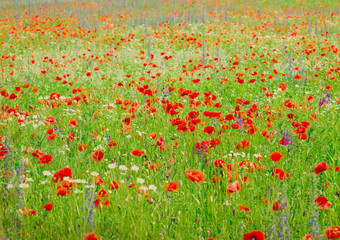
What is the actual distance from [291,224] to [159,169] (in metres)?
1.10

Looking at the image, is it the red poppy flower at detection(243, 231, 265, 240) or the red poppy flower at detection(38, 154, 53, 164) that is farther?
the red poppy flower at detection(38, 154, 53, 164)

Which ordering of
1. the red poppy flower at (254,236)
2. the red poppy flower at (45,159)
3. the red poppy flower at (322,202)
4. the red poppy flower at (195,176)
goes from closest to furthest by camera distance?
1. the red poppy flower at (254,236)
2. the red poppy flower at (322,202)
3. the red poppy flower at (195,176)
4. the red poppy flower at (45,159)

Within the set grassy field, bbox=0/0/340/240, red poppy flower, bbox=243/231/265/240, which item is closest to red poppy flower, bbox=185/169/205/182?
grassy field, bbox=0/0/340/240

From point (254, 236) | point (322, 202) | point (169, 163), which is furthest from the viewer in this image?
point (169, 163)

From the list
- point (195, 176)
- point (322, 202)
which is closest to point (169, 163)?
point (195, 176)

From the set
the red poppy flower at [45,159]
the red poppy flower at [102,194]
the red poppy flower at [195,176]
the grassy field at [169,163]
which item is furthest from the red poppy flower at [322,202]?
the red poppy flower at [45,159]

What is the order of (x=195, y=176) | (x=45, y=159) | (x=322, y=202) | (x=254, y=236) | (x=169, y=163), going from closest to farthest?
(x=254, y=236) → (x=322, y=202) → (x=195, y=176) → (x=45, y=159) → (x=169, y=163)

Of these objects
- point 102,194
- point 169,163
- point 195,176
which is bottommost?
point 169,163

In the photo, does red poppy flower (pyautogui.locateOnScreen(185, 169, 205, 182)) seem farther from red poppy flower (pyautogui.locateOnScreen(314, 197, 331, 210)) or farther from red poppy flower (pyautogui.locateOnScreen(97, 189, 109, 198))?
red poppy flower (pyautogui.locateOnScreen(314, 197, 331, 210))

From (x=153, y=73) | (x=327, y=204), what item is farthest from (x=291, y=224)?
(x=153, y=73)

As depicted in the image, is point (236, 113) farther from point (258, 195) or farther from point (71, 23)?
point (71, 23)

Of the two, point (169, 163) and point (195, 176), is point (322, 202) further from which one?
point (169, 163)

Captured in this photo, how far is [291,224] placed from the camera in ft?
6.19

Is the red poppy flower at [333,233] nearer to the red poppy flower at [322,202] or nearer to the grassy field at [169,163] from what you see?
the grassy field at [169,163]
